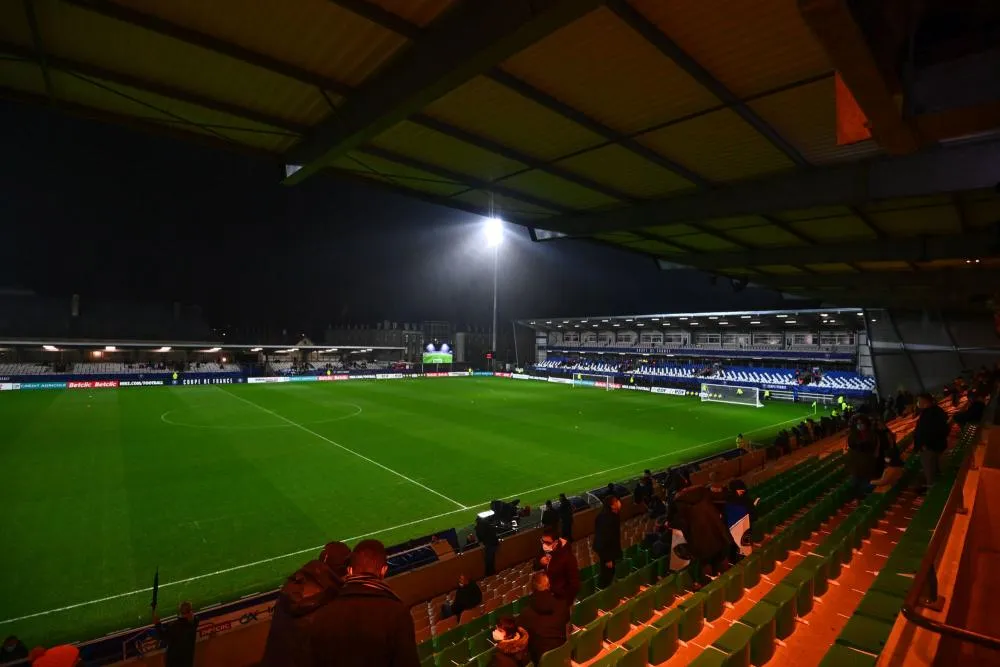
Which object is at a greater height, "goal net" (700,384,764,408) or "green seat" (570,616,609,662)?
"green seat" (570,616,609,662)

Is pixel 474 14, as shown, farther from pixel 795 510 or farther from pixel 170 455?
pixel 170 455

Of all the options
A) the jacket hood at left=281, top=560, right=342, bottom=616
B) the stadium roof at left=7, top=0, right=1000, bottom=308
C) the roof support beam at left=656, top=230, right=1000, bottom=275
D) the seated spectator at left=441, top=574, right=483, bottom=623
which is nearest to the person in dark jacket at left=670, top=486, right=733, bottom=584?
the seated spectator at left=441, top=574, right=483, bottom=623

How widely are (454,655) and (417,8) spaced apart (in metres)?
6.16

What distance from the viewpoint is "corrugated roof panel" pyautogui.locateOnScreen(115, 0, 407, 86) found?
428 centimetres

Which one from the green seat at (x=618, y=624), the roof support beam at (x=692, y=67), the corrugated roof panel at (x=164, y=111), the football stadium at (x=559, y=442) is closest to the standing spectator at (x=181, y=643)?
the football stadium at (x=559, y=442)

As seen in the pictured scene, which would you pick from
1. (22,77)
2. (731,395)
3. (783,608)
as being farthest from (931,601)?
(731,395)

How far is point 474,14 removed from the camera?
4164 mm

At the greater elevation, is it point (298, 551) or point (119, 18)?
point (119, 18)

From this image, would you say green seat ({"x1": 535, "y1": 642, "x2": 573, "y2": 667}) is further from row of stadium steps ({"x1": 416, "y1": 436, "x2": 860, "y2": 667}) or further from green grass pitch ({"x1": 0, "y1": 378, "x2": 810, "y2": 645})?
green grass pitch ({"x1": 0, "y1": 378, "x2": 810, "y2": 645})

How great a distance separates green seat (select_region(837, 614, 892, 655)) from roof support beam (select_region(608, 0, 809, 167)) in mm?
4902

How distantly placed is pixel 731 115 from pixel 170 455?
1937cm

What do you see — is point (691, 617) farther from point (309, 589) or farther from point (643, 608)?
point (309, 589)

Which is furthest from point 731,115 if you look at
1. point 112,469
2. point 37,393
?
point 37,393

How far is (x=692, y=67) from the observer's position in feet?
16.0
